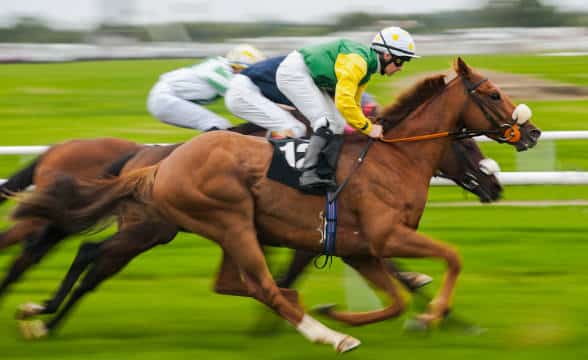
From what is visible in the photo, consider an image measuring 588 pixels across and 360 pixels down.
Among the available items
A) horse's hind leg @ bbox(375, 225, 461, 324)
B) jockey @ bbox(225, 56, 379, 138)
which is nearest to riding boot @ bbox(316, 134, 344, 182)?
horse's hind leg @ bbox(375, 225, 461, 324)

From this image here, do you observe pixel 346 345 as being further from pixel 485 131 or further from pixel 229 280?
pixel 485 131

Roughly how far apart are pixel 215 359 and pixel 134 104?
14998 mm

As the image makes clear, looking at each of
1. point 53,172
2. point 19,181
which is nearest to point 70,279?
point 53,172

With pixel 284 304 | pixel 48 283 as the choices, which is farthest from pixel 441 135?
pixel 48 283

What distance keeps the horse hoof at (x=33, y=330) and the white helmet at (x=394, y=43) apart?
2.39 metres

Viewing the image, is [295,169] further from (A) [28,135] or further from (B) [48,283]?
(A) [28,135]

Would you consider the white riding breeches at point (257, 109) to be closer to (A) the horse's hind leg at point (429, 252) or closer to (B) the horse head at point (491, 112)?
(B) the horse head at point (491, 112)

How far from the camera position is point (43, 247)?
608cm

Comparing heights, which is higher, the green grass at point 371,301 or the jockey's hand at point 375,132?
the jockey's hand at point 375,132

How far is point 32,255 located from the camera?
239 inches

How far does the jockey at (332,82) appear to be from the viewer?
5.56 meters

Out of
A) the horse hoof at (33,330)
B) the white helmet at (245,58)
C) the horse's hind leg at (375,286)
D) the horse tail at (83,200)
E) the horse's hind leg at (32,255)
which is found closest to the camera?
the horse's hind leg at (375,286)

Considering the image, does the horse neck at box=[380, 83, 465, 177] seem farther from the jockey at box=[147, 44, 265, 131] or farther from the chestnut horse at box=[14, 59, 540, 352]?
the jockey at box=[147, 44, 265, 131]

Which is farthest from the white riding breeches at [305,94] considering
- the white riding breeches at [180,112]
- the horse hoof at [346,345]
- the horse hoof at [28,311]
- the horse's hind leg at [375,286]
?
the horse hoof at [28,311]
